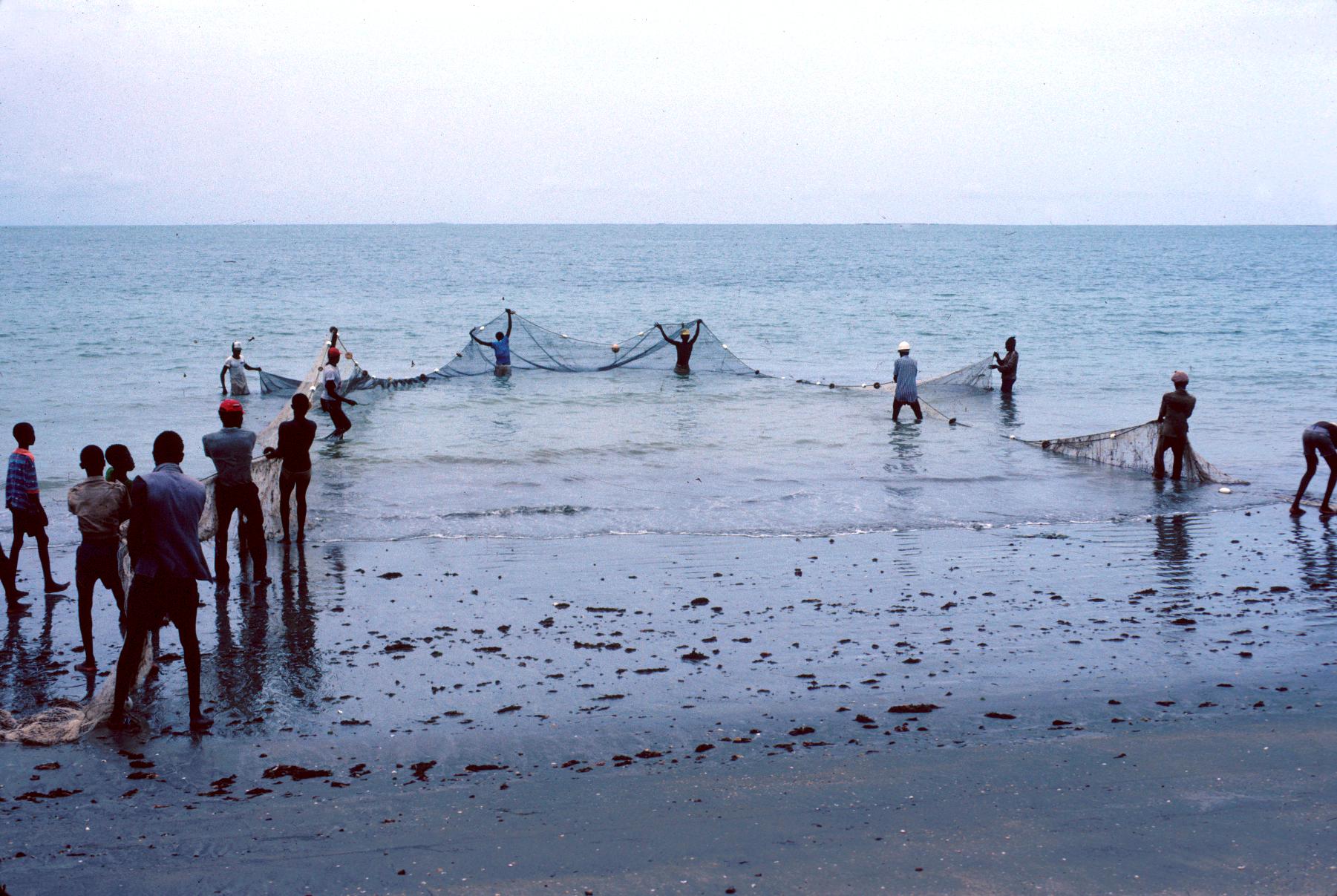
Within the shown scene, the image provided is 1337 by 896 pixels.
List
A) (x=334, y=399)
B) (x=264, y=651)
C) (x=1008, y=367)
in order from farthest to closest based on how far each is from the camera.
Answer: (x=1008, y=367)
(x=334, y=399)
(x=264, y=651)

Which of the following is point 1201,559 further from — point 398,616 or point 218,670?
point 218,670

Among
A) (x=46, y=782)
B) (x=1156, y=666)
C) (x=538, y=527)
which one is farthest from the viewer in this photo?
(x=538, y=527)

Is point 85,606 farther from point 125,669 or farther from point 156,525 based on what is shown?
point 156,525

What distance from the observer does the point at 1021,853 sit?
15.8 ft

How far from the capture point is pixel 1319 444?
11.8 metres

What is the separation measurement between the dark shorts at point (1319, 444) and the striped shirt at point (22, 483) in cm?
1164

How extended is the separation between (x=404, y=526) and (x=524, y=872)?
7518 mm

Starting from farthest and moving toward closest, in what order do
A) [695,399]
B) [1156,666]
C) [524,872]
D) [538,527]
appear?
[695,399] < [538,527] < [1156,666] < [524,872]

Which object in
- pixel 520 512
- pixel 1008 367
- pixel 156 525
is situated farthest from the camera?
pixel 1008 367

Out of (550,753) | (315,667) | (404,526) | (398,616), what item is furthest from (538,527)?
(550,753)

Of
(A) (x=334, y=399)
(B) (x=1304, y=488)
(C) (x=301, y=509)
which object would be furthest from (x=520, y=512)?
(B) (x=1304, y=488)

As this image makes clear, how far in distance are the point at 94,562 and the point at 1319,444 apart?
11307mm

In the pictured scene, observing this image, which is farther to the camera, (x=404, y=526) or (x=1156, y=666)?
(x=404, y=526)

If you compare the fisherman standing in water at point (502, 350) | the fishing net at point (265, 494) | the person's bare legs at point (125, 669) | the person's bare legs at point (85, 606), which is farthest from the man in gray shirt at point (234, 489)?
the fisherman standing in water at point (502, 350)
